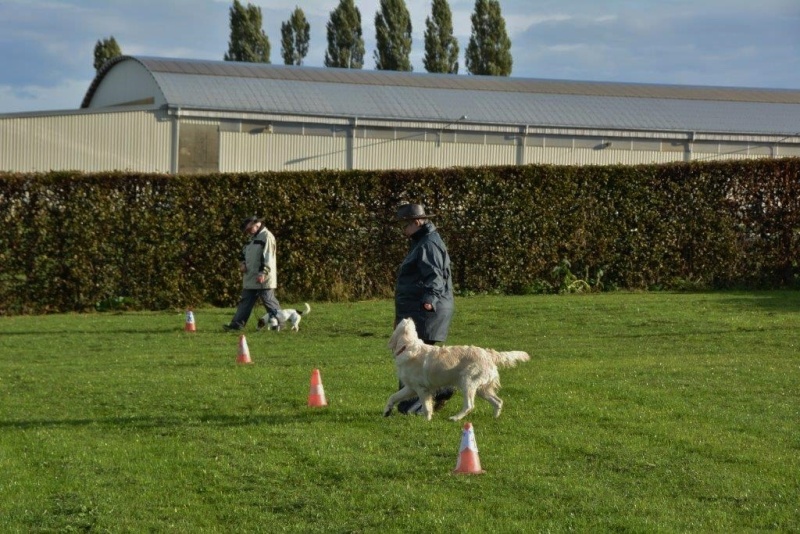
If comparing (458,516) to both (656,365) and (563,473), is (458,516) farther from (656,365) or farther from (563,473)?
(656,365)

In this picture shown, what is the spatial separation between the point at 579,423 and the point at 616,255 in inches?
556

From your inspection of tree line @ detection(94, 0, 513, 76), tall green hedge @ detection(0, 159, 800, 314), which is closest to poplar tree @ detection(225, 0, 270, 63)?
tree line @ detection(94, 0, 513, 76)

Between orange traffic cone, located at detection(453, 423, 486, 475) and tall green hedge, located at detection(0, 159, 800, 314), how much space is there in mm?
14697

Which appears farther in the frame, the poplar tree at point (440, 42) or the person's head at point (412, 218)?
the poplar tree at point (440, 42)

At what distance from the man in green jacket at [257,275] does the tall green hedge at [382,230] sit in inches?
154

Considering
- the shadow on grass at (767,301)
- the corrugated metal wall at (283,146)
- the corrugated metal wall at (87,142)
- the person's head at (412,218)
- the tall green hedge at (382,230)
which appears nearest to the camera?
the person's head at (412,218)

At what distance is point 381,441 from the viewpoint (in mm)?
9453

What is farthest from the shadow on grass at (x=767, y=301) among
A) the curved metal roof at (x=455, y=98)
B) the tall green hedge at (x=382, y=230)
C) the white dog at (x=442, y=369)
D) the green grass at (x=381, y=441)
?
the curved metal roof at (x=455, y=98)

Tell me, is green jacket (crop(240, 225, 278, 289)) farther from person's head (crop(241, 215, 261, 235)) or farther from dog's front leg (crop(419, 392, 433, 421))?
dog's front leg (crop(419, 392, 433, 421))

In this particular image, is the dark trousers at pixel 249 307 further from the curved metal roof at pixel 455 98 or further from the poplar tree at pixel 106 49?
the poplar tree at pixel 106 49

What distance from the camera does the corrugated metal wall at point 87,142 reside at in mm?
32875

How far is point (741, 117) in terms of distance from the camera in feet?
135

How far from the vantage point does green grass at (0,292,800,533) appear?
7.31m

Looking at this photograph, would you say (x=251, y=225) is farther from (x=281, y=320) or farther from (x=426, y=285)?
(x=426, y=285)
